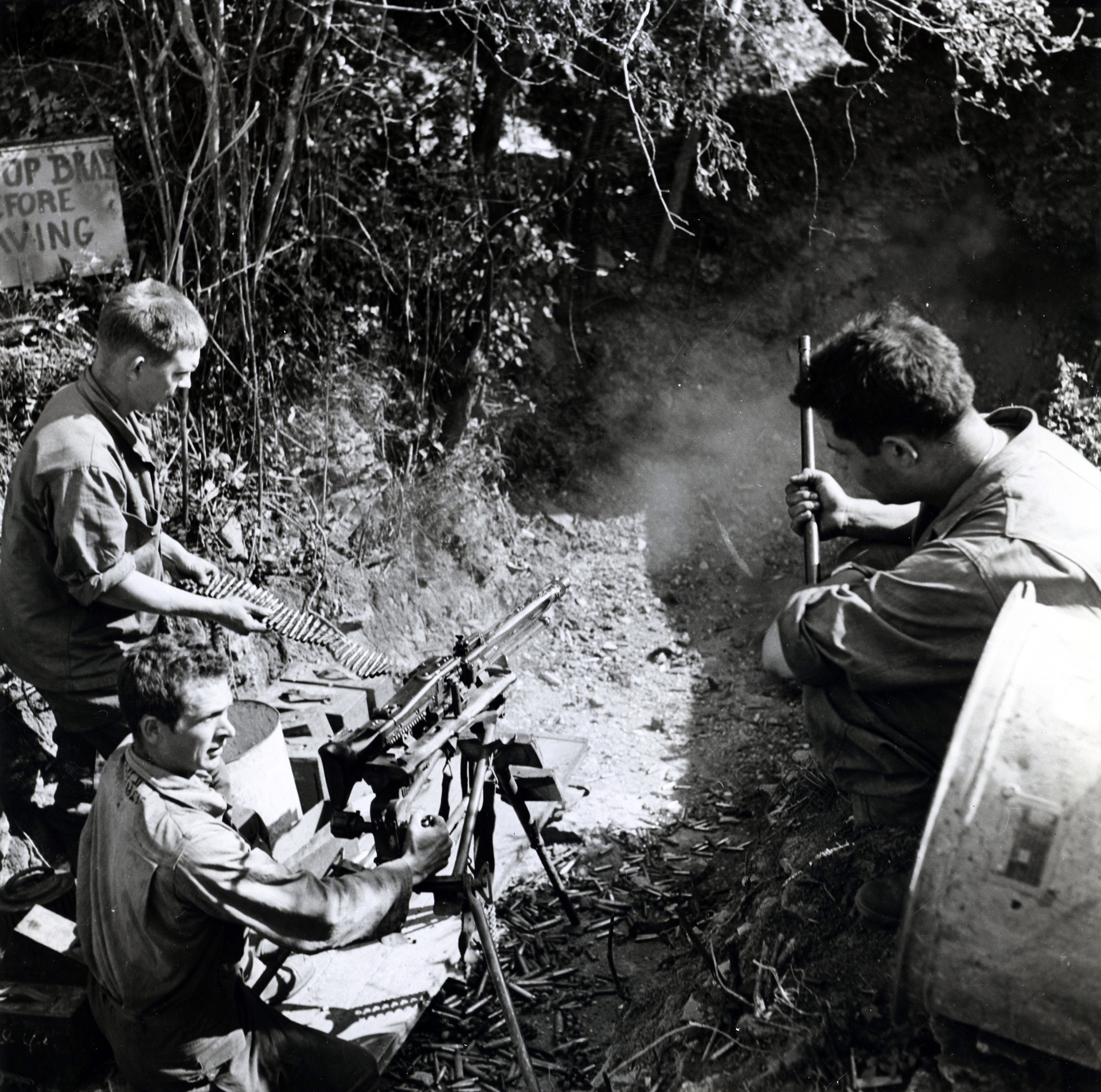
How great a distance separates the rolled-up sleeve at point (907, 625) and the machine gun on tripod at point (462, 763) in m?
Result: 1.24

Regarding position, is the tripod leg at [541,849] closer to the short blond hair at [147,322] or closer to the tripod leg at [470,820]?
the tripod leg at [470,820]

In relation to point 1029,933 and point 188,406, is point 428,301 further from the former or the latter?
point 1029,933

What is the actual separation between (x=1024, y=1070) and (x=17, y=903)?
128 inches

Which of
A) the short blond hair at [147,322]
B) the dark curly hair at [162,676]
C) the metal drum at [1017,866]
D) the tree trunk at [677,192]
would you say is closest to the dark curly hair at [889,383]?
the metal drum at [1017,866]

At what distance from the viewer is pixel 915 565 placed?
296 cm

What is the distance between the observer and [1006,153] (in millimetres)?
9641

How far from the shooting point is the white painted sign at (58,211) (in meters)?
6.16

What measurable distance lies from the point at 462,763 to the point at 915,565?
1886 millimetres

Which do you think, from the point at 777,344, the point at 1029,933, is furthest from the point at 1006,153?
the point at 1029,933

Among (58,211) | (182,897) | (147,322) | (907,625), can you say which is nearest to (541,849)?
(182,897)

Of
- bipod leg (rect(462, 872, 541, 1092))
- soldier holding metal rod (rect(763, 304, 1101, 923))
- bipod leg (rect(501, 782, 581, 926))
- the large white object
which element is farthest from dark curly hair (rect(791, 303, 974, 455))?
the large white object

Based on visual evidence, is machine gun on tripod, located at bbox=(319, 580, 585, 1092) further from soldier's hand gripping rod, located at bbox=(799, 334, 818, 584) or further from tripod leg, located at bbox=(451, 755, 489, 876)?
soldier's hand gripping rod, located at bbox=(799, 334, 818, 584)

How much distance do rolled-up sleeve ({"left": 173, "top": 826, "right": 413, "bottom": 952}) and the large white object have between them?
1024 millimetres

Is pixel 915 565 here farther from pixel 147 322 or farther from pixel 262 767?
pixel 147 322
